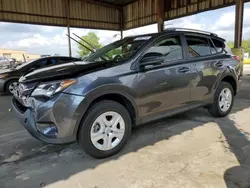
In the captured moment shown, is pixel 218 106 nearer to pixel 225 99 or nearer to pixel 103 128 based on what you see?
pixel 225 99

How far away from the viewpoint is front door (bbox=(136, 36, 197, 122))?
295 cm

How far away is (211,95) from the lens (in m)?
3.95

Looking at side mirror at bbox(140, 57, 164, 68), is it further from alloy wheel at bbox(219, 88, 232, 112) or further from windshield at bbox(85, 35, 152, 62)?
alloy wheel at bbox(219, 88, 232, 112)

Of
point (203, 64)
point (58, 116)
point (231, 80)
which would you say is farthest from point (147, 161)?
point (231, 80)

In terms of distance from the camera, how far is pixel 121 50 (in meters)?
3.46

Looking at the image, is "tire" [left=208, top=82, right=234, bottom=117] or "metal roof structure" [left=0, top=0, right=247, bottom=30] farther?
"metal roof structure" [left=0, top=0, right=247, bottom=30]

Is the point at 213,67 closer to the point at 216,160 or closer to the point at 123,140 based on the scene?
the point at 216,160

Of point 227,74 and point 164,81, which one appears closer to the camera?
point 164,81

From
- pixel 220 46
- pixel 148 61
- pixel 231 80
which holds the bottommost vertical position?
pixel 231 80

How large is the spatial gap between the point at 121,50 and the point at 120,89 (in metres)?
0.99

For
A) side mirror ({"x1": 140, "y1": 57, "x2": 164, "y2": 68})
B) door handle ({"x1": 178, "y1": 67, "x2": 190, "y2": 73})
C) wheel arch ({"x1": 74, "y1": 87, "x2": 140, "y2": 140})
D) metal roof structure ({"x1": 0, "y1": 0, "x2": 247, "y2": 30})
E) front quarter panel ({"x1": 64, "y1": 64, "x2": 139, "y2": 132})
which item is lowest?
wheel arch ({"x1": 74, "y1": 87, "x2": 140, "y2": 140})

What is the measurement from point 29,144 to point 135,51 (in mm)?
2062

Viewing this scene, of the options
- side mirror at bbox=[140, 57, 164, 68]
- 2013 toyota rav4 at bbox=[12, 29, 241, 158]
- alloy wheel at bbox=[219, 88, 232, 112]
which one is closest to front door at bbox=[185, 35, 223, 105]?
2013 toyota rav4 at bbox=[12, 29, 241, 158]

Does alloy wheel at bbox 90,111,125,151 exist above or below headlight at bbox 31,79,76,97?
below
